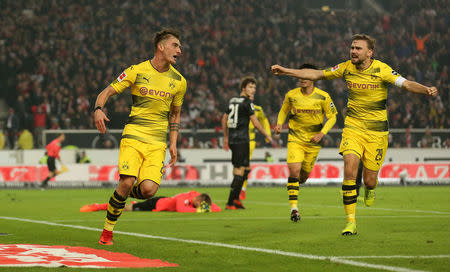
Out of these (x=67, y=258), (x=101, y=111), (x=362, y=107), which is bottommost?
(x=67, y=258)

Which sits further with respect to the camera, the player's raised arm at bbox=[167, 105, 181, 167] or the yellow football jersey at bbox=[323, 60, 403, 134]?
the yellow football jersey at bbox=[323, 60, 403, 134]

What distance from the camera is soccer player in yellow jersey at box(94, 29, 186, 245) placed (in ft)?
28.5

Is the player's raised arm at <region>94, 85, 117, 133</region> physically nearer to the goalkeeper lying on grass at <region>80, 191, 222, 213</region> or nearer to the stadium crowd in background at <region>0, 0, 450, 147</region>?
the goalkeeper lying on grass at <region>80, 191, 222, 213</region>

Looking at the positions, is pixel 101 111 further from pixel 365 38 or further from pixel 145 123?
pixel 365 38

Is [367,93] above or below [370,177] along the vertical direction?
above

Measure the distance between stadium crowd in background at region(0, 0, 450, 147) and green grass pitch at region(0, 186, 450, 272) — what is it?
1647cm

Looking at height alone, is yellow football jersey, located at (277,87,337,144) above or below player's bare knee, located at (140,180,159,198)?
above

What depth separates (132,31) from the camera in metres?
36.5

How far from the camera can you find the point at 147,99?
892 centimetres

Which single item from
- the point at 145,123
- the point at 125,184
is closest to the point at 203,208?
the point at 145,123

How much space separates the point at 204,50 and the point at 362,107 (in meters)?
26.5

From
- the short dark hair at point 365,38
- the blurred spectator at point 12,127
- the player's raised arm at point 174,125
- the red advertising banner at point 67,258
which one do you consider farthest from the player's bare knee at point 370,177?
the blurred spectator at point 12,127

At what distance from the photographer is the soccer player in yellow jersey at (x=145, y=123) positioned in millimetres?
8695

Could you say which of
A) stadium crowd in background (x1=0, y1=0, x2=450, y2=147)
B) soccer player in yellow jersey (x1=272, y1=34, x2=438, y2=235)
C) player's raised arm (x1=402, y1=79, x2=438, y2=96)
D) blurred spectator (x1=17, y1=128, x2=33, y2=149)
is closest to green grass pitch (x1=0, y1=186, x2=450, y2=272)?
soccer player in yellow jersey (x1=272, y1=34, x2=438, y2=235)
